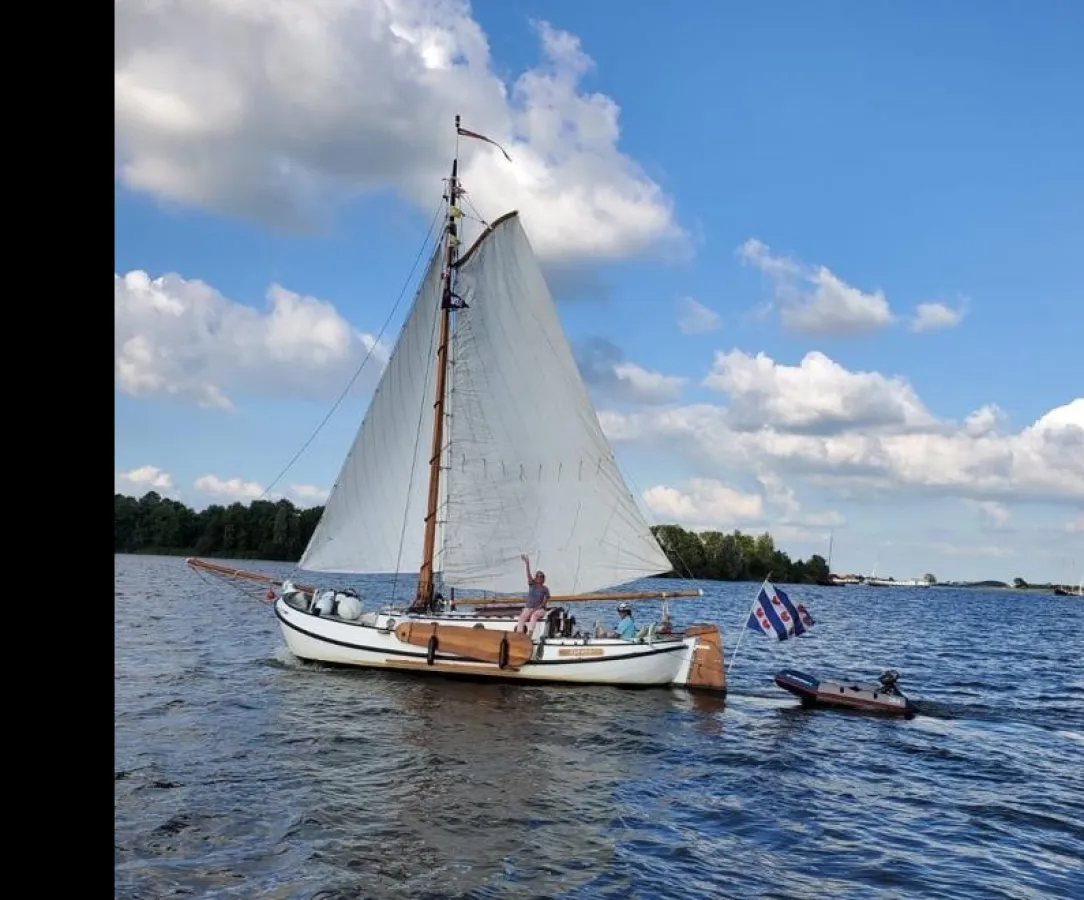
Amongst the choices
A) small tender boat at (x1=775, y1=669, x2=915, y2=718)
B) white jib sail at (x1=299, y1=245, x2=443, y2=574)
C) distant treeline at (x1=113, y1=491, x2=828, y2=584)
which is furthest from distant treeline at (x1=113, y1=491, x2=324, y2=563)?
small tender boat at (x1=775, y1=669, x2=915, y2=718)

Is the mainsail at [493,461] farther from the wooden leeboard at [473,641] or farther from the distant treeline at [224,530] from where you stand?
the distant treeline at [224,530]

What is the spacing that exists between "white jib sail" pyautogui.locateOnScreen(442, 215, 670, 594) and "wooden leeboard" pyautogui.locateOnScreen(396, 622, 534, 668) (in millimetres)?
2929

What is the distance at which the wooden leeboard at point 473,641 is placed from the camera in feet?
89.6

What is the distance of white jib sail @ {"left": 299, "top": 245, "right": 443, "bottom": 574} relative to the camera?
31391 mm

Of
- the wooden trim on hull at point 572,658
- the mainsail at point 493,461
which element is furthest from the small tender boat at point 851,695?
the mainsail at point 493,461

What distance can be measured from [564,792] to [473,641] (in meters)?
11.5

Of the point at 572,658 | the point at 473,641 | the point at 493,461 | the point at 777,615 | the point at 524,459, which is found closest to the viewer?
the point at 777,615

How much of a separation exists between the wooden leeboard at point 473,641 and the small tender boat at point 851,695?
26.3ft

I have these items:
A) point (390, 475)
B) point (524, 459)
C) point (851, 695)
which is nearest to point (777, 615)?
point (851, 695)

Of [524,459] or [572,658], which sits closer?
[572,658]

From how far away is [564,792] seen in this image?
644 inches

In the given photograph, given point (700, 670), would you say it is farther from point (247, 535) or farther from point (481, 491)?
point (247, 535)

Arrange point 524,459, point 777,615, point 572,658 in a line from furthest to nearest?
point 524,459 < point 572,658 < point 777,615
